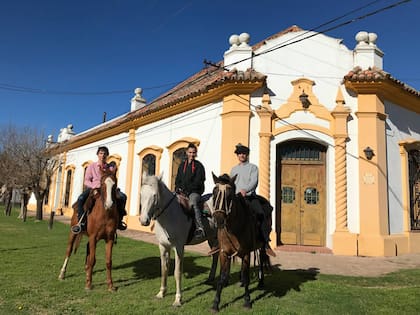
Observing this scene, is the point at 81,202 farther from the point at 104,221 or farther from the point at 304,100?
the point at 304,100

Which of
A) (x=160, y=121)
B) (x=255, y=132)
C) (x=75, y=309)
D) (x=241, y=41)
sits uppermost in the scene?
(x=241, y=41)

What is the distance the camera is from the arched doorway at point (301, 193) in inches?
399

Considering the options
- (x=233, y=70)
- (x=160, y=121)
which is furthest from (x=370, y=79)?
(x=160, y=121)

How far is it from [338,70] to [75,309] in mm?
10066

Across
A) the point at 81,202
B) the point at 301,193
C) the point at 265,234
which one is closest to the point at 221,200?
the point at 265,234

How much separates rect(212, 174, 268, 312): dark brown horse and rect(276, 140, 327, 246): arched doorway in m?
5.58

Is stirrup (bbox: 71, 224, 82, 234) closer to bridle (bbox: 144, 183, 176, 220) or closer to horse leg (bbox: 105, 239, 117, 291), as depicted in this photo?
horse leg (bbox: 105, 239, 117, 291)

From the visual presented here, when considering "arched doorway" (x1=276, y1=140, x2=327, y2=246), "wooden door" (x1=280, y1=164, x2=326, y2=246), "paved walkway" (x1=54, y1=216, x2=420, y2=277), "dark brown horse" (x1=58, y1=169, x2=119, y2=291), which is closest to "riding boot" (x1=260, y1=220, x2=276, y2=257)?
"paved walkway" (x1=54, y1=216, x2=420, y2=277)

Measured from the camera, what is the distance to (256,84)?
33.7 feet

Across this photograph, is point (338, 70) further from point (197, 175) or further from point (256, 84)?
point (197, 175)

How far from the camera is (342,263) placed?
26.8 feet

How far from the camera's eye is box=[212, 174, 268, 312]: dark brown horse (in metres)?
4.05

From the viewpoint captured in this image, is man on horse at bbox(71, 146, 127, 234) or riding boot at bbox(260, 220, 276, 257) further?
man on horse at bbox(71, 146, 127, 234)

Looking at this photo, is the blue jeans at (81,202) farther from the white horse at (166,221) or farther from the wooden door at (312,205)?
the wooden door at (312,205)
